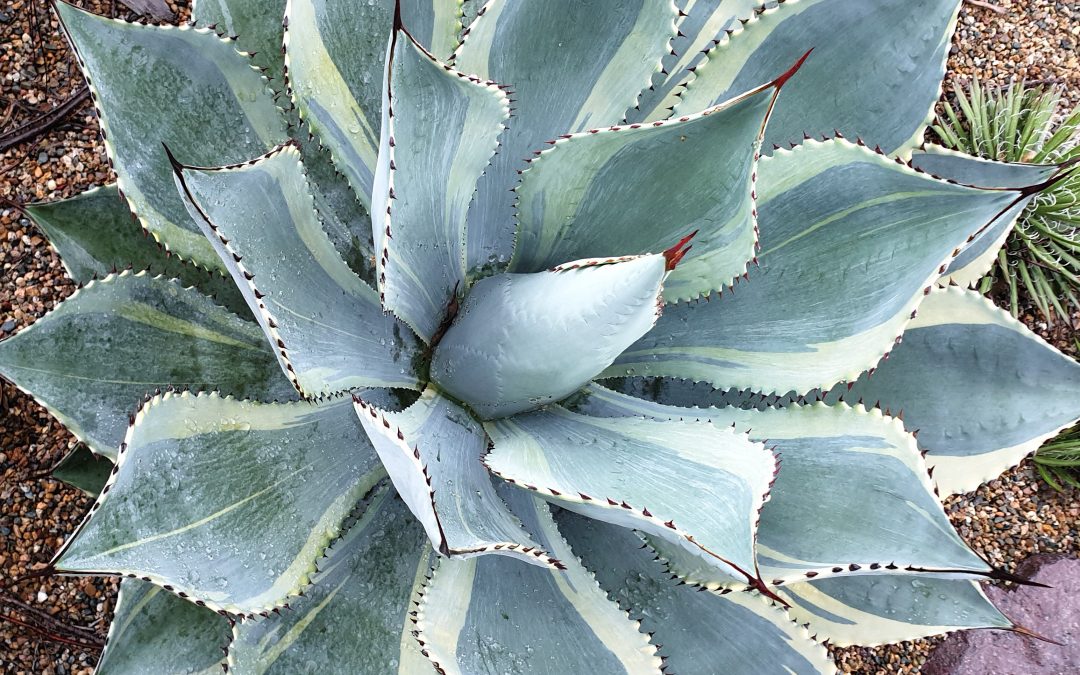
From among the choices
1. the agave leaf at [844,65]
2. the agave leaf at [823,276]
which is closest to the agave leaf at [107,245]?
the agave leaf at [823,276]

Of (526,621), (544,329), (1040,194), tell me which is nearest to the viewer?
(544,329)

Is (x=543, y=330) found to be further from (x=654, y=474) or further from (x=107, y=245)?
(x=107, y=245)

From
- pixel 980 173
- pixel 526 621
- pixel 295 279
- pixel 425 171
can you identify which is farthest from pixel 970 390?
pixel 295 279

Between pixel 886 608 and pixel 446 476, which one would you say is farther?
pixel 886 608

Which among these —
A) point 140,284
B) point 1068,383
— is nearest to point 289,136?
point 140,284

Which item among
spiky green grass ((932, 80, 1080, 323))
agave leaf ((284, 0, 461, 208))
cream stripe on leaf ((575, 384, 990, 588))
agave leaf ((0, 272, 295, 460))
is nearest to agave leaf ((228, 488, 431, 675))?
agave leaf ((0, 272, 295, 460))

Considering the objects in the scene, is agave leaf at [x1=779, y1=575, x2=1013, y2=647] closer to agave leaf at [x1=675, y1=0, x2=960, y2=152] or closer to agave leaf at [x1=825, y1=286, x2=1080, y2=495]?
agave leaf at [x1=825, y1=286, x2=1080, y2=495]

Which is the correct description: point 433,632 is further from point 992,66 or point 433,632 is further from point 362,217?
point 992,66
